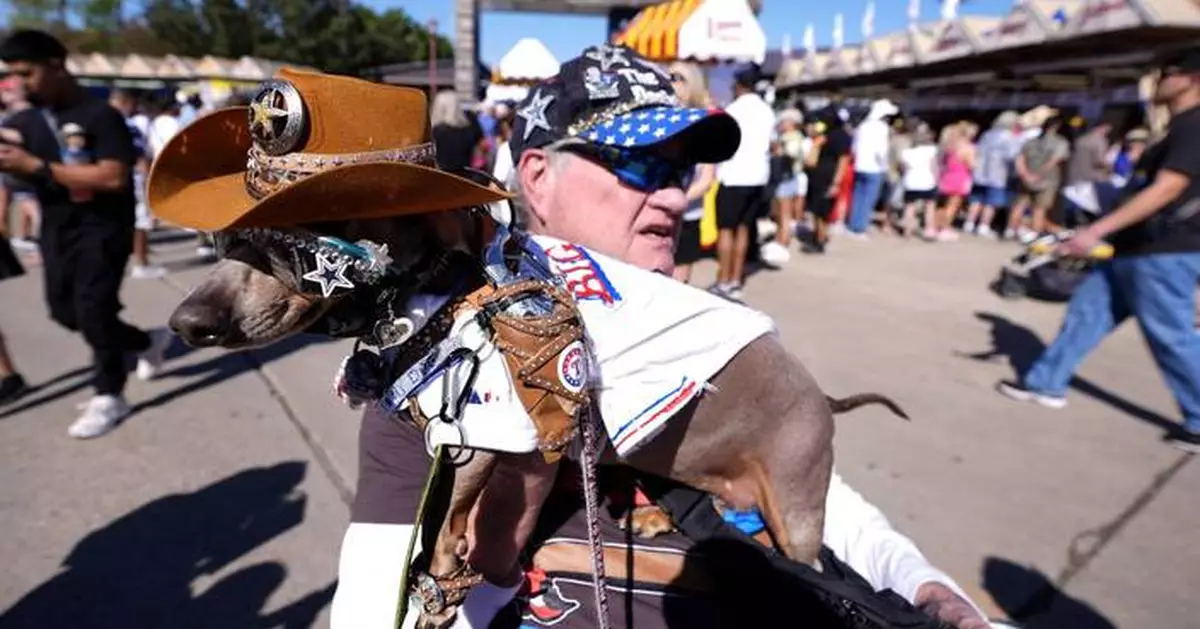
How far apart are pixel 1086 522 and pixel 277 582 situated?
335cm

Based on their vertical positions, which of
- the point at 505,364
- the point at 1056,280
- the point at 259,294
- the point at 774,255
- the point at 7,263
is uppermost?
the point at 259,294

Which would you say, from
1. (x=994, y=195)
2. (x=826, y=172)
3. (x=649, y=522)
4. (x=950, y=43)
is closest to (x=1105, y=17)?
(x=994, y=195)

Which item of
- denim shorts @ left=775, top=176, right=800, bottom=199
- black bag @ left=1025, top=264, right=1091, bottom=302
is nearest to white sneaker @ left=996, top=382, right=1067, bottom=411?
black bag @ left=1025, top=264, right=1091, bottom=302

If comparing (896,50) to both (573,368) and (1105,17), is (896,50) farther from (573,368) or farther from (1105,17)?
(573,368)

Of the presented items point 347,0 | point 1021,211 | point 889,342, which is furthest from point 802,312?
point 347,0

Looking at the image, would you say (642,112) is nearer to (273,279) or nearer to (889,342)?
(273,279)

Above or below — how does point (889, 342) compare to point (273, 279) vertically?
below

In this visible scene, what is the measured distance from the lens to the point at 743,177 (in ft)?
21.0

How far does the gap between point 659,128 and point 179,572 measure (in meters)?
2.50

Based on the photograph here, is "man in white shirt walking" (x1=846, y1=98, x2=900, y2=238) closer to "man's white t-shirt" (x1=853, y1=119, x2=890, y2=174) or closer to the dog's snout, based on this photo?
"man's white t-shirt" (x1=853, y1=119, x2=890, y2=174)

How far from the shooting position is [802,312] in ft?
21.6

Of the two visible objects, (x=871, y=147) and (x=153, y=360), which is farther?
(x=871, y=147)

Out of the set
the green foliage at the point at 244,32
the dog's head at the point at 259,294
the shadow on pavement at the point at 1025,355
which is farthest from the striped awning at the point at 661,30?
the green foliage at the point at 244,32

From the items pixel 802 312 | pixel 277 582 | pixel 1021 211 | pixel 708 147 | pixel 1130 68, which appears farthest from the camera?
pixel 1130 68
